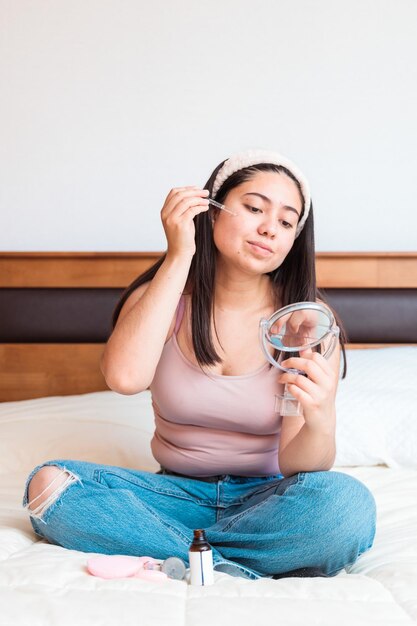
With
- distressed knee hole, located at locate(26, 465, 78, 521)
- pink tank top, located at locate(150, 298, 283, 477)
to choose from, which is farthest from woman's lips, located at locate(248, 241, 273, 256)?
distressed knee hole, located at locate(26, 465, 78, 521)

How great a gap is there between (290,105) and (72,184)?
2.64 ft

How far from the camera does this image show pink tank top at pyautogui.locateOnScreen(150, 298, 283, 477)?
1.59 meters

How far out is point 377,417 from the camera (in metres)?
2.14

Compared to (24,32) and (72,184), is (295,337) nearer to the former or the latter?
(72,184)

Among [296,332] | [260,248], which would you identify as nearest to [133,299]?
[260,248]

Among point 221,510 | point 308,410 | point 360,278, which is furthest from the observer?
point 360,278

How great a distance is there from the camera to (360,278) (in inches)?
109

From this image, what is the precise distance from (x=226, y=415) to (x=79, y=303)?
133 centimetres

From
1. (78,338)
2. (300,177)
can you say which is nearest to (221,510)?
(300,177)

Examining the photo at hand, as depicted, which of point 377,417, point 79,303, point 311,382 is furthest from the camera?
point 79,303

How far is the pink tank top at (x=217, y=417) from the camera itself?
62.5 inches

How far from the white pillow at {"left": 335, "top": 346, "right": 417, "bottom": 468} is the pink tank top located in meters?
0.50

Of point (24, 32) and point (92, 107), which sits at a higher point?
point (24, 32)

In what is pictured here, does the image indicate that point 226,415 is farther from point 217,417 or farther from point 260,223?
point 260,223
